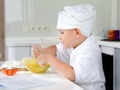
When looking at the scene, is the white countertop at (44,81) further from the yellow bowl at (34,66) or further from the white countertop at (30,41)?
the white countertop at (30,41)

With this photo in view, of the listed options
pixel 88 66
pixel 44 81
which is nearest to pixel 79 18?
pixel 88 66

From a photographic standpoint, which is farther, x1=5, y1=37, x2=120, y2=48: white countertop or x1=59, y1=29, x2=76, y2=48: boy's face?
x1=5, y1=37, x2=120, y2=48: white countertop

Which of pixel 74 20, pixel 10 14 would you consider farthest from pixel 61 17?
pixel 10 14

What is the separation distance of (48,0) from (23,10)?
34cm

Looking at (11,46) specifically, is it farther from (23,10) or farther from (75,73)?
(75,73)

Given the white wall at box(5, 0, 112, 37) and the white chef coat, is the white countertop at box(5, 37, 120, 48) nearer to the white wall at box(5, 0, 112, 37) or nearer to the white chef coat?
the white wall at box(5, 0, 112, 37)

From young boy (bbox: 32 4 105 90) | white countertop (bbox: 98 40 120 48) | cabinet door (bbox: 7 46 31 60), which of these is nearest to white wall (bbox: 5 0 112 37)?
cabinet door (bbox: 7 46 31 60)

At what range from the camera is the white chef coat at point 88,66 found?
1311 millimetres

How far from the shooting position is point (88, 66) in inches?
52.6

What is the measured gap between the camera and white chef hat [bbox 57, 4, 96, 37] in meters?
1.42

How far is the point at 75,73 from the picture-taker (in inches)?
50.9

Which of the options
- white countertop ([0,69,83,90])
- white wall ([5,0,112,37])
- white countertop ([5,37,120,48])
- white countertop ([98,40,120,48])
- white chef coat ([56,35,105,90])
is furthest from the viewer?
white wall ([5,0,112,37])

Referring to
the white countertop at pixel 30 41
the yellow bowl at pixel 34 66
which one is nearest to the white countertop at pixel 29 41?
the white countertop at pixel 30 41

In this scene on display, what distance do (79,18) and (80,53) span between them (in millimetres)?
189
